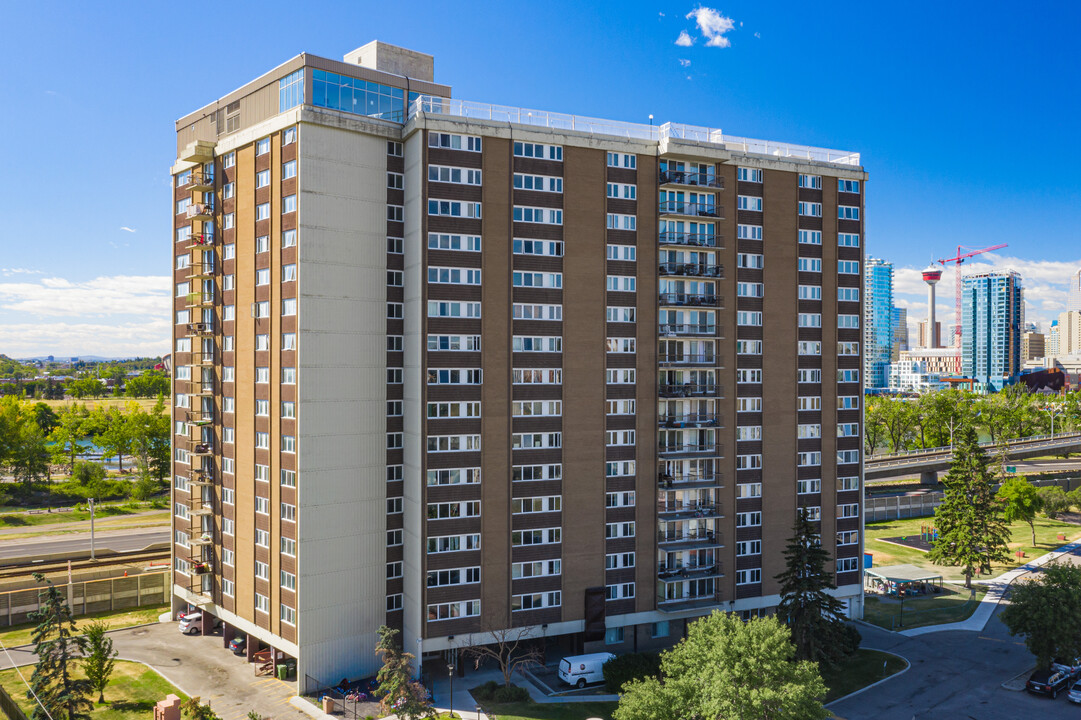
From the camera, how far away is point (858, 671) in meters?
61.0

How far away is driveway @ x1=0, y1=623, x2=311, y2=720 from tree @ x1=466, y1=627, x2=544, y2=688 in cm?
1433

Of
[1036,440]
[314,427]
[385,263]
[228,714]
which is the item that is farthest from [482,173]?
[1036,440]

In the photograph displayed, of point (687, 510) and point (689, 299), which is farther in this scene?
point (689, 299)

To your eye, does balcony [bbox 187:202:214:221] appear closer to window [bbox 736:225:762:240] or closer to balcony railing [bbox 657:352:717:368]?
balcony railing [bbox 657:352:717:368]

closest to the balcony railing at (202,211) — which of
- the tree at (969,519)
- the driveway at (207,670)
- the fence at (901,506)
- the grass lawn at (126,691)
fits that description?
the driveway at (207,670)

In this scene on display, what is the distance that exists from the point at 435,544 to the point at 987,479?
243 feet

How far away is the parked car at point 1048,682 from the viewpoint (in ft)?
184

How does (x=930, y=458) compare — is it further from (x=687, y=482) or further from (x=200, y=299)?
(x=200, y=299)

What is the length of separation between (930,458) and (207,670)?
436ft

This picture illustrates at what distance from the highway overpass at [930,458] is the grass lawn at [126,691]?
114588 mm

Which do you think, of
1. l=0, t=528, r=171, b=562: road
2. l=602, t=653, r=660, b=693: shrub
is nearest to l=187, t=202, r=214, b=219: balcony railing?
l=0, t=528, r=171, b=562: road

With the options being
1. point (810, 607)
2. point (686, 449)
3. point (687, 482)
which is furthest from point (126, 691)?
point (810, 607)

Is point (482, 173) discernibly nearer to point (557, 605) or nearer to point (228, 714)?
point (557, 605)

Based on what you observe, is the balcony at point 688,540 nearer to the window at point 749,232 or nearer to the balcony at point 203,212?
the window at point 749,232
